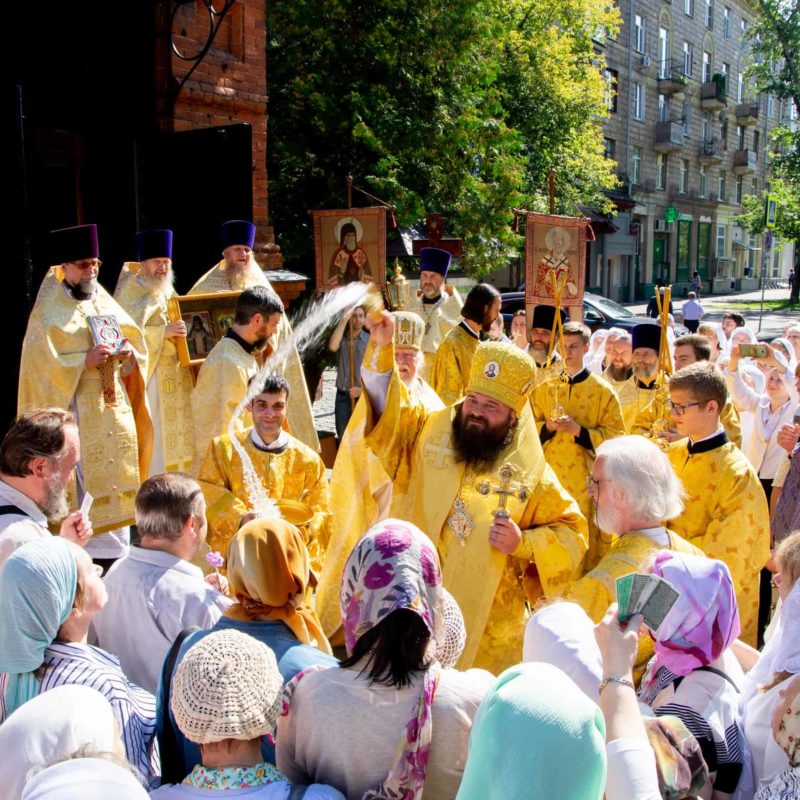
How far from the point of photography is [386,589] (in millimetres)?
2006

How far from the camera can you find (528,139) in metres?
22.3

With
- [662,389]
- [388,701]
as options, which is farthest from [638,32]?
[388,701]

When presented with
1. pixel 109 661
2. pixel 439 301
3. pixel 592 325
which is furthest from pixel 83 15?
pixel 592 325

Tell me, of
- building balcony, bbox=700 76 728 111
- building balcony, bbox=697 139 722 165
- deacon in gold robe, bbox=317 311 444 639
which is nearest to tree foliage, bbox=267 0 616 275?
deacon in gold robe, bbox=317 311 444 639

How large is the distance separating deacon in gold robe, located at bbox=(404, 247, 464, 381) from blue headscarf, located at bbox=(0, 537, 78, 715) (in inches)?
252

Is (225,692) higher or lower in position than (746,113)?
lower

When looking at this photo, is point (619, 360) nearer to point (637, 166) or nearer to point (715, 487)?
point (715, 487)

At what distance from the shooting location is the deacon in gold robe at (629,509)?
2.85m

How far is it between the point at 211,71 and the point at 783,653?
7.51 meters

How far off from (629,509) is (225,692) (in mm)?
1509

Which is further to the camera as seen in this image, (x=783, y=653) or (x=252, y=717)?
(x=783, y=653)

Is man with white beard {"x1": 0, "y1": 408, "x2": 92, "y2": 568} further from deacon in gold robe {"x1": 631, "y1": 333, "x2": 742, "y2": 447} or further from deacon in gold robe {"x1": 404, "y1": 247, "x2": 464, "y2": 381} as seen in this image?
deacon in gold robe {"x1": 404, "y1": 247, "x2": 464, "y2": 381}

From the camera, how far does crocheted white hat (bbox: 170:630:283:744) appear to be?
187cm

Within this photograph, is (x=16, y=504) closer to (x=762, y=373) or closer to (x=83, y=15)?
(x=762, y=373)
